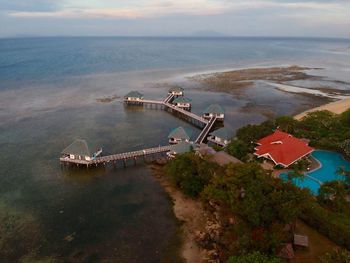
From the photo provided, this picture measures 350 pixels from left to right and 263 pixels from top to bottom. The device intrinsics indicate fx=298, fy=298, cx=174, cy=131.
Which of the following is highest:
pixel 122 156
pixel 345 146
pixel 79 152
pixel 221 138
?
pixel 345 146

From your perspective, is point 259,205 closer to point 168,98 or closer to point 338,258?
point 338,258

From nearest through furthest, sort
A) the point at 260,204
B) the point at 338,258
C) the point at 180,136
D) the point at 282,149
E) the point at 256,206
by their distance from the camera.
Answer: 1. the point at 338,258
2. the point at 256,206
3. the point at 260,204
4. the point at 282,149
5. the point at 180,136

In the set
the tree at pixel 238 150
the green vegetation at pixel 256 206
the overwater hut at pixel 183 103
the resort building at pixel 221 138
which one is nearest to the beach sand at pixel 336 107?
the overwater hut at pixel 183 103

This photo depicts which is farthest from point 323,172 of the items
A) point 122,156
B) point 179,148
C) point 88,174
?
point 88,174

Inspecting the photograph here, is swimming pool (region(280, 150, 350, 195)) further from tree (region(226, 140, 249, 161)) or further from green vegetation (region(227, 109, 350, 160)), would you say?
tree (region(226, 140, 249, 161))

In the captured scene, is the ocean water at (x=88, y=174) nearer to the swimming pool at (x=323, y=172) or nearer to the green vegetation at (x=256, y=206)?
Result: the green vegetation at (x=256, y=206)

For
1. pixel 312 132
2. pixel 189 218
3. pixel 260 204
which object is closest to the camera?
pixel 260 204

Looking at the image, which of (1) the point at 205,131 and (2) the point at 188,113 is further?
(2) the point at 188,113
